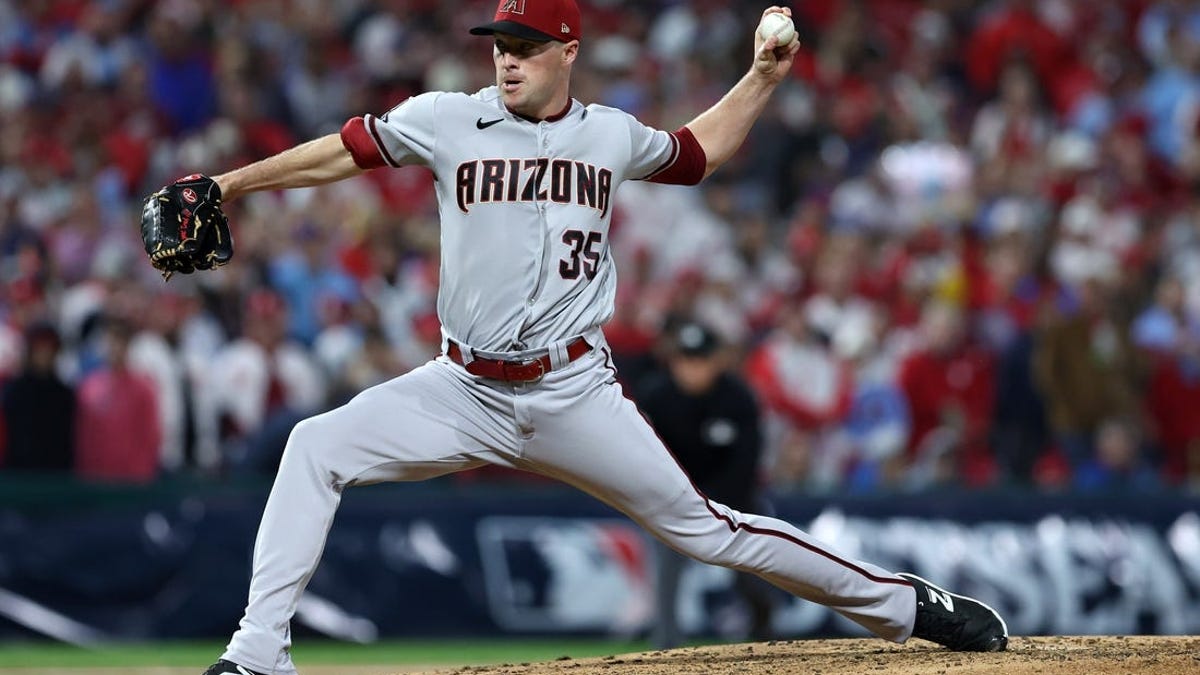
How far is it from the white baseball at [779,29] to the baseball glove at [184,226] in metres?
1.84

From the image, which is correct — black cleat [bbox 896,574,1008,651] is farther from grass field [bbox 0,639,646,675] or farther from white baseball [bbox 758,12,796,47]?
grass field [bbox 0,639,646,675]

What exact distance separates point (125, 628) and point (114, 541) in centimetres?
55

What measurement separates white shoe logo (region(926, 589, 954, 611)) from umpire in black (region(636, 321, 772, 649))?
356 centimetres

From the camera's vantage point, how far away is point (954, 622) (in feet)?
21.2

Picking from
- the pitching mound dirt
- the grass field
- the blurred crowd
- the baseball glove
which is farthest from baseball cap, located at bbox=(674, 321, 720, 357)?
the baseball glove

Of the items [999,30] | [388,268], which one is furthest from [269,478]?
[999,30]

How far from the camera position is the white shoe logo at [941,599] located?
6.44m

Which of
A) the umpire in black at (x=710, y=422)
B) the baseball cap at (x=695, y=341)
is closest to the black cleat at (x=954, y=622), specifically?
the umpire in black at (x=710, y=422)

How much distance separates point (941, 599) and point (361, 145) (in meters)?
2.51

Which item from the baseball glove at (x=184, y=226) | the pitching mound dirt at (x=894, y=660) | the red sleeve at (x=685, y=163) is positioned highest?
the red sleeve at (x=685, y=163)

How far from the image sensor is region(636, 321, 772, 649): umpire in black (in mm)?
10094

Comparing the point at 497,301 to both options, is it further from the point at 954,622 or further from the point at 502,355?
the point at 954,622

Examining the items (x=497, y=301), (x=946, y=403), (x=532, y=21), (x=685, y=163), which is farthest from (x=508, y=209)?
→ (x=946, y=403)

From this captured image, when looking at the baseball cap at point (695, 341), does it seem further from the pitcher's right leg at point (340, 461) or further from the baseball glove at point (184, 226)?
the baseball glove at point (184, 226)
